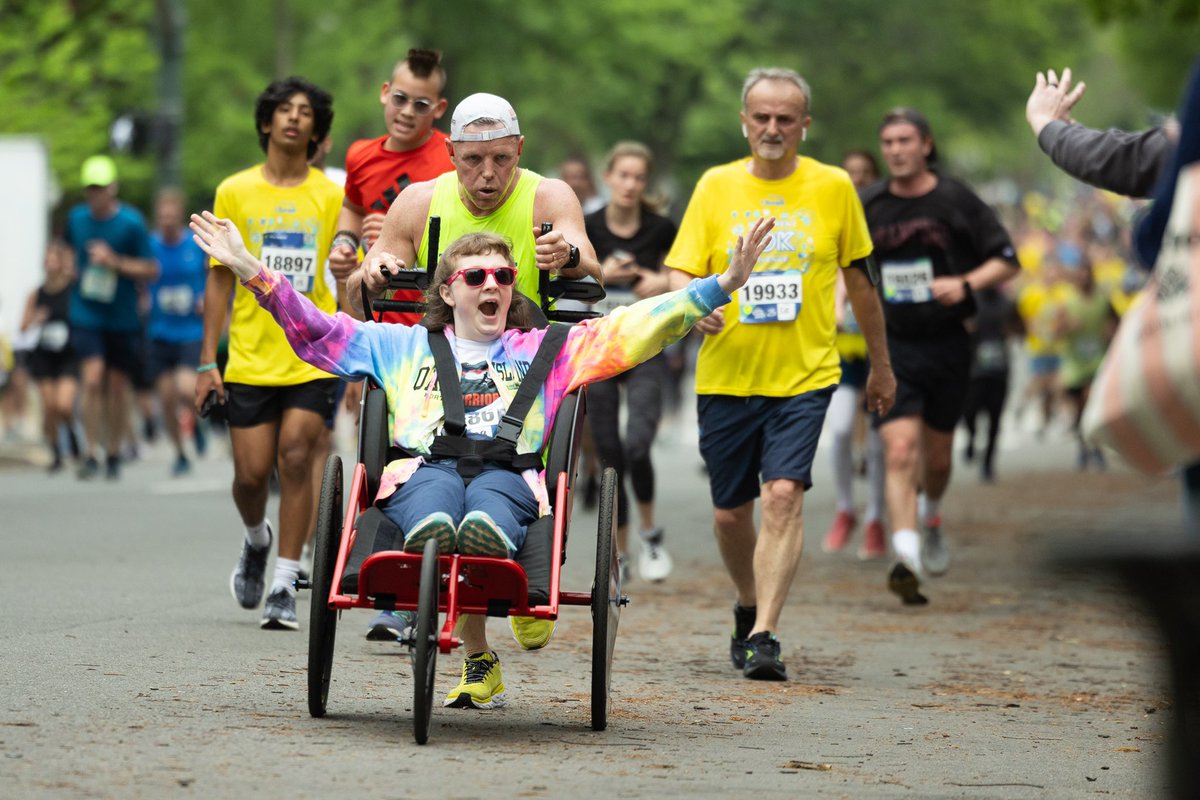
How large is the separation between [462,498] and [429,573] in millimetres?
629

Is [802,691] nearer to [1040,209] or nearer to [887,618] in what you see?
[887,618]

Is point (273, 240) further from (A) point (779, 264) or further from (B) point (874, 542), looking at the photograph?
(B) point (874, 542)

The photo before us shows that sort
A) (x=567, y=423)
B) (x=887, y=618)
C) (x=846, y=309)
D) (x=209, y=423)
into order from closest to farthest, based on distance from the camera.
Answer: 1. (x=567, y=423)
2. (x=887, y=618)
3. (x=846, y=309)
4. (x=209, y=423)

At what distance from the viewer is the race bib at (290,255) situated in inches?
382

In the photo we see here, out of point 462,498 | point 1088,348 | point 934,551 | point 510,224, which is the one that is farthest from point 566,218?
point 1088,348

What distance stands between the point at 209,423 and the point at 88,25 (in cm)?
990

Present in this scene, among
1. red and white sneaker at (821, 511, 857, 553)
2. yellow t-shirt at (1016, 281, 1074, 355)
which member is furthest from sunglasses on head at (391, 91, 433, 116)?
yellow t-shirt at (1016, 281, 1074, 355)

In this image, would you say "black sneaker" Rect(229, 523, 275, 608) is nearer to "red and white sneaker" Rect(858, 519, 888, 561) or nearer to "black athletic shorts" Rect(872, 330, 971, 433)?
"black athletic shorts" Rect(872, 330, 971, 433)

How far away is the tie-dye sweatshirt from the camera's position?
7004 millimetres

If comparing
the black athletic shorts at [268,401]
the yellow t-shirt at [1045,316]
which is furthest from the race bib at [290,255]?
the yellow t-shirt at [1045,316]

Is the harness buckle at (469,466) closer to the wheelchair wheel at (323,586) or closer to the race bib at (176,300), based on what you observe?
the wheelchair wheel at (323,586)

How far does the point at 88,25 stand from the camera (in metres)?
31.9

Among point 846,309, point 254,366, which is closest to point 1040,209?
point 846,309

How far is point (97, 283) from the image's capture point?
58.5 ft
